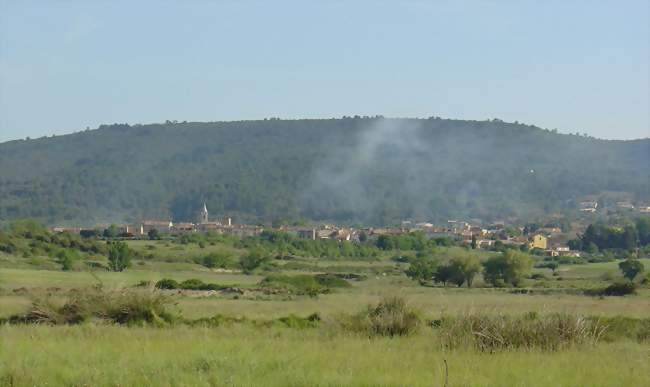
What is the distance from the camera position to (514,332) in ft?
47.2

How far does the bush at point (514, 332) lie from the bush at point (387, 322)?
1341mm

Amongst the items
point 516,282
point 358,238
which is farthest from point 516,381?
point 358,238

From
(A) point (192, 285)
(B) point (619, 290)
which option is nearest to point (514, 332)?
(A) point (192, 285)

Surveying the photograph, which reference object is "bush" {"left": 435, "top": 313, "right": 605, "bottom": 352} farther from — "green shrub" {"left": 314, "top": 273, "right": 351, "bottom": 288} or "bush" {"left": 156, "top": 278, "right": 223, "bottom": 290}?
"green shrub" {"left": 314, "top": 273, "right": 351, "bottom": 288}

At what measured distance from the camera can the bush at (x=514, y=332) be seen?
558 inches

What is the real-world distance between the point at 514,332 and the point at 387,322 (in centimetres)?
271

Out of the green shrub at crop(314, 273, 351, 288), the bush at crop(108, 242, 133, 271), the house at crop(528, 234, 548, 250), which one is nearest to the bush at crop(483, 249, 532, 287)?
the green shrub at crop(314, 273, 351, 288)

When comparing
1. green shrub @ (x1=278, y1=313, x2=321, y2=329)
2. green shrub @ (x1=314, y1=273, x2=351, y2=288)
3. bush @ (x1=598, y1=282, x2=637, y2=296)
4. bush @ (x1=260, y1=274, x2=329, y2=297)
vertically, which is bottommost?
green shrub @ (x1=314, y1=273, x2=351, y2=288)

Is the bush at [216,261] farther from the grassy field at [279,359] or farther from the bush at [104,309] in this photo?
the grassy field at [279,359]

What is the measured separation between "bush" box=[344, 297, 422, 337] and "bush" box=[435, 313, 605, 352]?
1.34 metres

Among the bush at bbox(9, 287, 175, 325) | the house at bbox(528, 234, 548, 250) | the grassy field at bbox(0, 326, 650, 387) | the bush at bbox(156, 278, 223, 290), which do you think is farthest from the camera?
the house at bbox(528, 234, 548, 250)

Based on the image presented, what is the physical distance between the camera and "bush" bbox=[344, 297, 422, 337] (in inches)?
643

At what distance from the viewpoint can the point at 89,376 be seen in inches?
454

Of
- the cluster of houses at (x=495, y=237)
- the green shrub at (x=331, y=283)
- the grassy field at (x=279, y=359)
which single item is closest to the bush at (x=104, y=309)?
the grassy field at (x=279, y=359)
